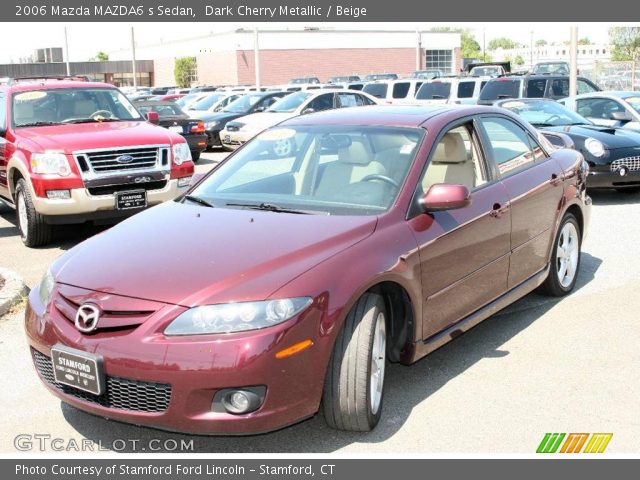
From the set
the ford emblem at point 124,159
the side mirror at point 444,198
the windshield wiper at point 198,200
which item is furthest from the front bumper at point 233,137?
the side mirror at point 444,198

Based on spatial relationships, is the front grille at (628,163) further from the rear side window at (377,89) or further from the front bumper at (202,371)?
the rear side window at (377,89)

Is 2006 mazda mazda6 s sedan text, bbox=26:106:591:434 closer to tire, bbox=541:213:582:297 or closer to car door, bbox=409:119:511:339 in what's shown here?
car door, bbox=409:119:511:339

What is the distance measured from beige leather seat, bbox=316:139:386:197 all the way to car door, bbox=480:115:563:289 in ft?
3.20

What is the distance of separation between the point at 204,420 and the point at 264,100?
19271mm

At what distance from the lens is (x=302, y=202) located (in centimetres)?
464

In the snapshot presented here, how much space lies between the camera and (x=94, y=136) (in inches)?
345

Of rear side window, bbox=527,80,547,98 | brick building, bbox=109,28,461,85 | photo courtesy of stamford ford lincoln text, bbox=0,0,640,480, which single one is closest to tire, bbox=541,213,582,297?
photo courtesy of stamford ford lincoln text, bbox=0,0,640,480

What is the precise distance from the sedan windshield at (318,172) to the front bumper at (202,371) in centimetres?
115

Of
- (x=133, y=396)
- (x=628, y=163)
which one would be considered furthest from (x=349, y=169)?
(x=628, y=163)

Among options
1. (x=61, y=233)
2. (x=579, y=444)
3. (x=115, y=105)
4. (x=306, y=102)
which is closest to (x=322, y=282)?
(x=579, y=444)

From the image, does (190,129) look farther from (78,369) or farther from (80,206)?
(78,369)

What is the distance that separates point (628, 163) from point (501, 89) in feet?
27.9

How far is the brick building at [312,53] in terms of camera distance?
7019 cm

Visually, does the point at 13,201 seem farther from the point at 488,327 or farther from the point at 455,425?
the point at 455,425
